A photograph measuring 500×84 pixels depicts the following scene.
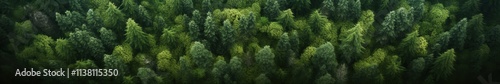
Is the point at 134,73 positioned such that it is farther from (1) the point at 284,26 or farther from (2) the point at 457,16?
(2) the point at 457,16

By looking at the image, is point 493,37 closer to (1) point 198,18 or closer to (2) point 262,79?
(2) point 262,79

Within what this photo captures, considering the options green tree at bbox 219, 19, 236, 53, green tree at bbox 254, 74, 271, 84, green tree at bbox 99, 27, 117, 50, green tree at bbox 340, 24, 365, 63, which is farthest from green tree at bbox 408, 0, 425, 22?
green tree at bbox 99, 27, 117, 50

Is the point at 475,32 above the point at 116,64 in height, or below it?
above

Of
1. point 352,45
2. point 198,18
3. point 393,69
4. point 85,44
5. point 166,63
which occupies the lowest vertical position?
point 393,69

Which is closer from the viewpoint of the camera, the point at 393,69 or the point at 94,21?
the point at 393,69

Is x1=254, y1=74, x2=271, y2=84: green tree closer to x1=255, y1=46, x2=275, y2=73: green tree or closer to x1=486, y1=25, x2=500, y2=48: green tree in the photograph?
x1=255, y1=46, x2=275, y2=73: green tree

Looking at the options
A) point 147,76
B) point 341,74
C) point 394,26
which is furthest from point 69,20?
point 394,26
